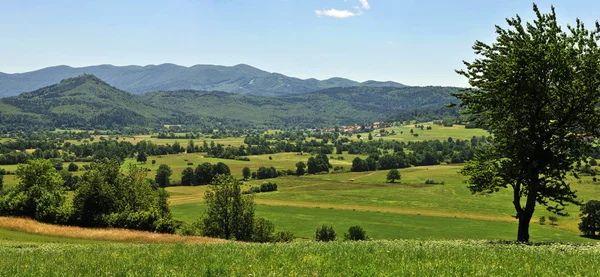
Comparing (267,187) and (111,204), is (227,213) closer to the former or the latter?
(111,204)

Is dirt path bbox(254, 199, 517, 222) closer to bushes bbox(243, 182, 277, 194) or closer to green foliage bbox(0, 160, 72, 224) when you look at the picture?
bushes bbox(243, 182, 277, 194)

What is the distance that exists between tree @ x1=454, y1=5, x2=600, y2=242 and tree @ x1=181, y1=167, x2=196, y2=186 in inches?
5908

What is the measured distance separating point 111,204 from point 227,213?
19709 mm

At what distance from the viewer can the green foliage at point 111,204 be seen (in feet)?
173

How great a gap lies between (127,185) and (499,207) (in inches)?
4258

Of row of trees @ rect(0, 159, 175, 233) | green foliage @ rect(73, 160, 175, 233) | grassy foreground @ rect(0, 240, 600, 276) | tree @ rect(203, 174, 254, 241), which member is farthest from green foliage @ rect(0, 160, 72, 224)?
grassy foreground @ rect(0, 240, 600, 276)

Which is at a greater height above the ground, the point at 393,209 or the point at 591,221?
the point at 591,221

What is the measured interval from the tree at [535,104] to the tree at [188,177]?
150070mm

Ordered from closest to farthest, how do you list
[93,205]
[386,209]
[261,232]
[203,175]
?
[93,205] → [261,232] → [386,209] → [203,175]

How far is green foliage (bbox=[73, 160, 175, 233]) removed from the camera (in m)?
52.8

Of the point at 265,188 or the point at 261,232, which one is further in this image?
the point at 265,188

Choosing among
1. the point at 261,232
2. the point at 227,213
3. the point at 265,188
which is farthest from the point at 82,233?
the point at 265,188

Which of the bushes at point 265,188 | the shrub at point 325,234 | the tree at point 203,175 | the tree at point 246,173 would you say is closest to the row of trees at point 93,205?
the shrub at point 325,234

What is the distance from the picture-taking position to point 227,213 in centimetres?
6938
